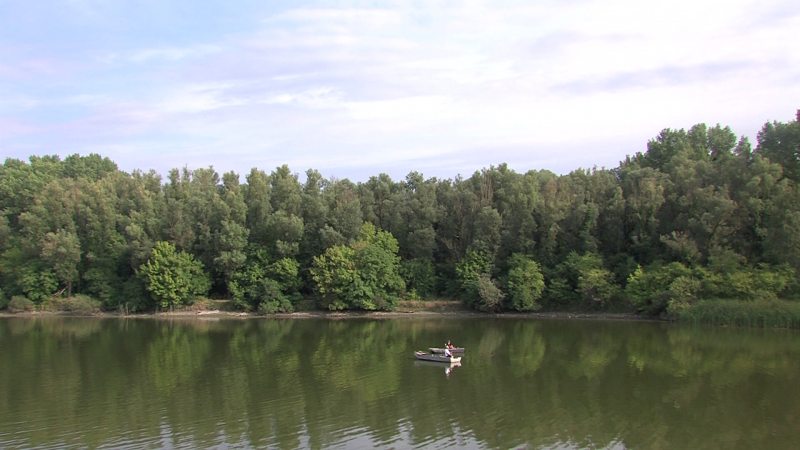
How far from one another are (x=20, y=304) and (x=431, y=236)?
1732 inches

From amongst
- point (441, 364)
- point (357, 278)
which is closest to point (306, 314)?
point (357, 278)

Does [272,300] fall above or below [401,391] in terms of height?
above

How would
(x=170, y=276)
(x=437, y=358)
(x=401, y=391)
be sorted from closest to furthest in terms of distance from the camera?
(x=401, y=391) < (x=437, y=358) < (x=170, y=276)

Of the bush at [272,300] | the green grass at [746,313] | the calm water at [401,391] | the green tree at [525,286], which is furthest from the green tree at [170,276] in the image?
the green grass at [746,313]

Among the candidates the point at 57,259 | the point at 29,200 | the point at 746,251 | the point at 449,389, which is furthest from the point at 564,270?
the point at 29,200

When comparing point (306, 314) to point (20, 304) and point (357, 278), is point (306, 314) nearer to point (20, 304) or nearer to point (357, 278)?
point (357, 278)

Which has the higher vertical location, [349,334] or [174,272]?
[174,272]

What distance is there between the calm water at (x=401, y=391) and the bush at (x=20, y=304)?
21.7m

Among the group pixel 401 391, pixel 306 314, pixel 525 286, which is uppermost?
pixel 525 286

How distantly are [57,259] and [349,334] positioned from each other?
37699 mm

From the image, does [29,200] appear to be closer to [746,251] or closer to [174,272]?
[174,272]

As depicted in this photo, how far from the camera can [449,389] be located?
26312 millimetres

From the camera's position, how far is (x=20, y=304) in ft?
203

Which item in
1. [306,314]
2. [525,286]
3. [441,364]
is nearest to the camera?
[441,364]
